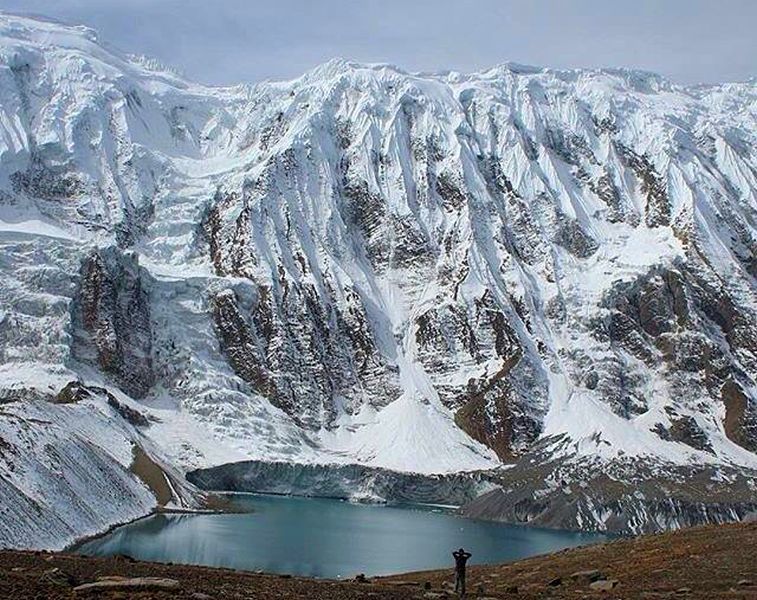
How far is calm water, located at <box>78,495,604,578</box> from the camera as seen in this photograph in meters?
70.1

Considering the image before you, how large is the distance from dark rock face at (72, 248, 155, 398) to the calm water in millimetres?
43982

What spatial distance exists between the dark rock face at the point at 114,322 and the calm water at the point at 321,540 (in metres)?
44.0

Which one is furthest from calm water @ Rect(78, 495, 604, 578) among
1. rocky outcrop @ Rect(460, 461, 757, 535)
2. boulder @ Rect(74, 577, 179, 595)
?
boulder @ Rect(74, 577, 179, 595)

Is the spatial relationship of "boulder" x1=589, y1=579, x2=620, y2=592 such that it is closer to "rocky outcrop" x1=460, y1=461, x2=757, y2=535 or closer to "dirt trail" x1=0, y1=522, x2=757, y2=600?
"dirt trail" x1=0, y1=522, x2=757, y2=600

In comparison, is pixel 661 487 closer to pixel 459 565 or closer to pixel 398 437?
pixel 398 437

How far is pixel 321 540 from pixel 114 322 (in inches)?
4096

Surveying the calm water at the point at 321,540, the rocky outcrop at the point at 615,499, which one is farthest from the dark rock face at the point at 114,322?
the rocky outcrop at the point at 615,499

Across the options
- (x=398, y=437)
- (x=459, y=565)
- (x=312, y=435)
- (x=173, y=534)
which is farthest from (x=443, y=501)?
(x=459, y=565)

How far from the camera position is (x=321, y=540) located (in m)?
95.2

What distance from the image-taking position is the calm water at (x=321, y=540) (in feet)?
230

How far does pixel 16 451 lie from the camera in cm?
7431

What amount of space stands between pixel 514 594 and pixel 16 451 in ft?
180

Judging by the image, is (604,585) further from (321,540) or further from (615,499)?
(615,499)

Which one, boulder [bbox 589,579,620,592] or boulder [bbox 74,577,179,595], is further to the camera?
boulder [bbox 589,579,620,592]
